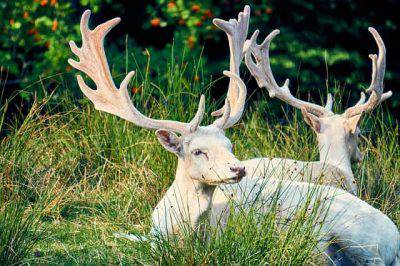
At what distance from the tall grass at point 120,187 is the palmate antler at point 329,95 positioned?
311 millimetres

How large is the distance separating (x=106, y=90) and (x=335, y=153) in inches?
87.1

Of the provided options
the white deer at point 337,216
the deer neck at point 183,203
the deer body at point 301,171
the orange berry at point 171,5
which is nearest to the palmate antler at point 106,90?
the deer neck at point 183,203

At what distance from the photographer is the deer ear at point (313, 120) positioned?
29.5 feet

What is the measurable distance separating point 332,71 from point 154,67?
2.27 m

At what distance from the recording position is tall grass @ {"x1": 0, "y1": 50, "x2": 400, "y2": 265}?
6508 millimetres

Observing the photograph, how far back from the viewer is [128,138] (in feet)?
29.5

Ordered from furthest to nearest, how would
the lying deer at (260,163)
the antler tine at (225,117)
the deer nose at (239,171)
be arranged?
the lying deer at (260,163), the antler tine at (225,117), the deer nose at (239,171)

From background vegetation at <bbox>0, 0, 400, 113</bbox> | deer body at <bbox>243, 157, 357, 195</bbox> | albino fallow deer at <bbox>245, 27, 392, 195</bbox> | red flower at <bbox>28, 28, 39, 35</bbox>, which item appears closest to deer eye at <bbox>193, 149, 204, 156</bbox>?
deer body at <bbox>243, 157, 357, 195</bbox>

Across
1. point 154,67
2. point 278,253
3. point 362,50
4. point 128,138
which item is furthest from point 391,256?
point 362,50

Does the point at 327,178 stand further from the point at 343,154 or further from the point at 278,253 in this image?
the point at 278,253

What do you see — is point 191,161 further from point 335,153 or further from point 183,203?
point 335,153

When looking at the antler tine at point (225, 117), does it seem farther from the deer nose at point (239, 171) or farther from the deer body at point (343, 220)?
the deer nose at point (239, 171)

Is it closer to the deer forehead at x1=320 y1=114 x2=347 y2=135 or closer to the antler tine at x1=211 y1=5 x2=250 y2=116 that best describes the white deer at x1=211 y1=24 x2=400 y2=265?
the antler tine at x1=211 y1=5 x2=250 y2=116

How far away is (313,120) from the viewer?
356 inches
